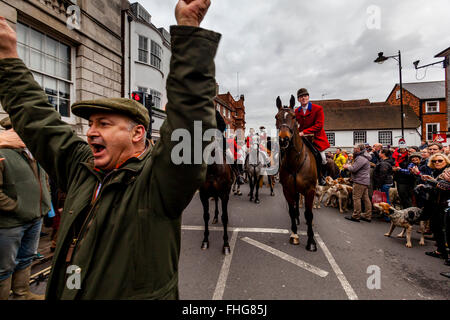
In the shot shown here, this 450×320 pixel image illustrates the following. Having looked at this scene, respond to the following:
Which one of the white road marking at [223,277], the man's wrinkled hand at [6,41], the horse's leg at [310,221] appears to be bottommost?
the white road marking at [223,277]

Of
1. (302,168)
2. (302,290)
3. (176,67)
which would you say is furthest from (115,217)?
(302,168)

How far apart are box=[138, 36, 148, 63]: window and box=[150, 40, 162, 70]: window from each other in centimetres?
48

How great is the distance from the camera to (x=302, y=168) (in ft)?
15.4

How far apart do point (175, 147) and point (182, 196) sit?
0.22 m

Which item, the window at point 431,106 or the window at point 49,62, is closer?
the window at point 49,62

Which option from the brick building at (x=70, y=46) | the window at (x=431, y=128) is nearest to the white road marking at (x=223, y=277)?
the brick building at (x=70, y=46)

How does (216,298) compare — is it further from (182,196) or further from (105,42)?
(105,42)

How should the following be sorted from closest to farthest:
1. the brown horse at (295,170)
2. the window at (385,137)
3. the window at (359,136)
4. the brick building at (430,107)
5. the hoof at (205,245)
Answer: the brown horse at (295,170) → the hoof at (205,245) → the brick building at (430,107) → the window at (385,137) → the window at (359,136)

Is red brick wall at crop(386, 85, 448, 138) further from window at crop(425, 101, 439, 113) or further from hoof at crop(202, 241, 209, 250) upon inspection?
hoof at crop(202, 241, 209, 250)

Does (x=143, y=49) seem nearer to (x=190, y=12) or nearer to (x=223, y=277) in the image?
(x=223, y=277)

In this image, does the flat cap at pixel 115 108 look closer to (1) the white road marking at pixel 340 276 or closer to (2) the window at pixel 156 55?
(1) the white road marking at pixel 340 276

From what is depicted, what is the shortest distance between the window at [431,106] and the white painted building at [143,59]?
4109cm

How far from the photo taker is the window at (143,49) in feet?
40.4

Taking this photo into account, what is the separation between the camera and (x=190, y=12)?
0.84 meters
